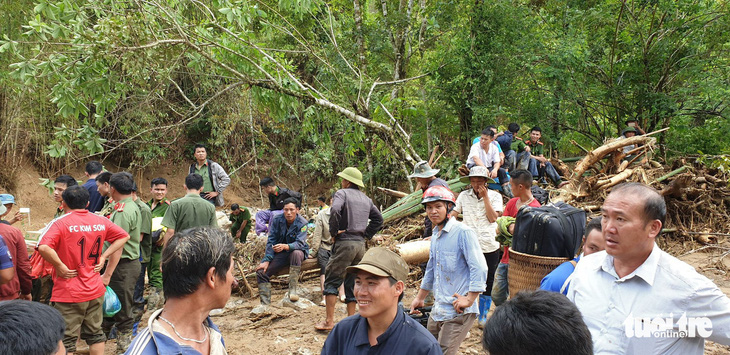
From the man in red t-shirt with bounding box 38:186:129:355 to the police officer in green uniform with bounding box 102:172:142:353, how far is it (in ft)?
2.36

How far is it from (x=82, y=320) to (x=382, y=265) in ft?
11.9

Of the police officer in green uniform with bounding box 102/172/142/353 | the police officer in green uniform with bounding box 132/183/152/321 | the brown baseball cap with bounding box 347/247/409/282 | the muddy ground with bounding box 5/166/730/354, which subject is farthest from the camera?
the police officer in green uniform with bounding box 132/183/152/321

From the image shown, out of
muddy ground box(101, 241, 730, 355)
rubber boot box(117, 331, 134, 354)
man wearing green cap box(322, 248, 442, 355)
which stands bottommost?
muddy ground box(101, 241, 730, 355)

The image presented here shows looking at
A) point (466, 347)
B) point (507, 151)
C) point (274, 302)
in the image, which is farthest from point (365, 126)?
point (466, 347)

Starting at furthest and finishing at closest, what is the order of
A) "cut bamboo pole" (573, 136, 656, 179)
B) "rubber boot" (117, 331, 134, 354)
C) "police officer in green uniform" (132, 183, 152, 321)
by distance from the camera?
1. "cut bamboo pole" (573, 136, 656, 179)
2. "police officer in green uniform" (132, 183, 152, 321)
3. "rubber boot" (117, 331, 134, 354)

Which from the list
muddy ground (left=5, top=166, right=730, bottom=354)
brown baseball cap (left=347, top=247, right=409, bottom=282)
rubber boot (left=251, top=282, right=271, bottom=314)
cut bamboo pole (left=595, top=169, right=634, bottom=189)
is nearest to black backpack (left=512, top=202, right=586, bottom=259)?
brown baseball cap (left=347, top=247, right=409, bottom=282)

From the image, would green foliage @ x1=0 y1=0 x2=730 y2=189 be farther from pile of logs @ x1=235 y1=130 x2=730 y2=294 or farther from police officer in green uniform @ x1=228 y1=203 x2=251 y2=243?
police officer in green uniform @ x1=228 y1=203 x2=251 y2=243

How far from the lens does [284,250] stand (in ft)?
23.0

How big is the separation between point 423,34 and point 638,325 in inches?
500

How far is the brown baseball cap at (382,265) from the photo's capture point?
2484 mm

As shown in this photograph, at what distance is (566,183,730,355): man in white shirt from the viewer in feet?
6.73

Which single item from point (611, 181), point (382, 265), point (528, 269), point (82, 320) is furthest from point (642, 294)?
point (611, 181)

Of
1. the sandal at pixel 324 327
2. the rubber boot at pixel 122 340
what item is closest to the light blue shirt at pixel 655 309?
the sandal at pixel 324 327

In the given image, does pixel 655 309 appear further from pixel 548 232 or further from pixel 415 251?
pixel 415 251
